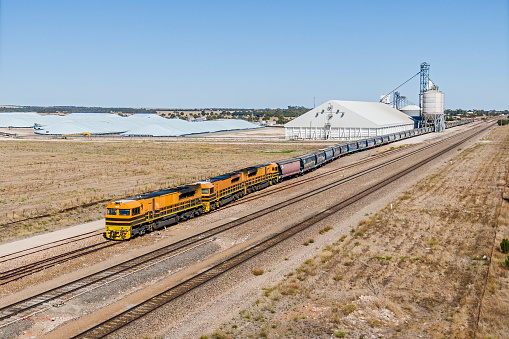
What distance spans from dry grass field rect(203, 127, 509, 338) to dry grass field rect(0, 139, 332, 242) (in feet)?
72.8

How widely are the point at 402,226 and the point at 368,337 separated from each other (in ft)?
57.4

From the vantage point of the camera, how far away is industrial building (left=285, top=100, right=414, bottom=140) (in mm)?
123750

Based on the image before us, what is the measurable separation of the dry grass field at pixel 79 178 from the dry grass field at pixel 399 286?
22.2 meters

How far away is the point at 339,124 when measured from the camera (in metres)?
127

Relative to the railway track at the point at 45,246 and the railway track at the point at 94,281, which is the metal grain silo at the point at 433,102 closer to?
the railway track at the point at 94,281

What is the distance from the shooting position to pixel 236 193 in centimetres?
4497

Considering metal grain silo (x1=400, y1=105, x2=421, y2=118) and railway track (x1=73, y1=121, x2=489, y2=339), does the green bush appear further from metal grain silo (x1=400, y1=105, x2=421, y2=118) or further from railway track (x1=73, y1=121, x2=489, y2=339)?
metal grain silo (x1=400, y1=105, x2=421, y2=118)

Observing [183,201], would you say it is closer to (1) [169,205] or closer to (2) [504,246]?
(1) [169,205]

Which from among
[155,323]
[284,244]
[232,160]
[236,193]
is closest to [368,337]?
[155,323]

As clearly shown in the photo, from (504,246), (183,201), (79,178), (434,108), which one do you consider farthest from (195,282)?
(434,108)

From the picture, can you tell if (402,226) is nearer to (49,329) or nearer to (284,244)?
(284,244)

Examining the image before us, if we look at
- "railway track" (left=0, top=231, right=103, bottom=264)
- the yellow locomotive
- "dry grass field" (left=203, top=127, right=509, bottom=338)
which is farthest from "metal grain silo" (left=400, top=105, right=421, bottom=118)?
"railway track" (left=0, top=231, right=103, bottom=264)

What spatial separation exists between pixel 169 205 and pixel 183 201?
1.81 meters

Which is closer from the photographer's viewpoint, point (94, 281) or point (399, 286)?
point (399, 286)
